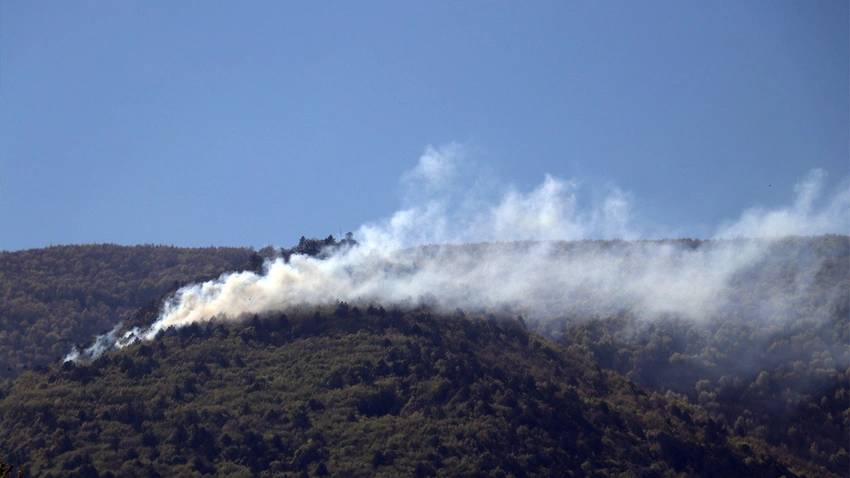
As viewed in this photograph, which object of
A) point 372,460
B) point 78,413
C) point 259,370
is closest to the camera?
point 372,460

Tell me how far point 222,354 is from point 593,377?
47.8 metres

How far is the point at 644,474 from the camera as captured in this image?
14188 centimetres

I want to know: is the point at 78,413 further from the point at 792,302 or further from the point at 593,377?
the point at 792,302

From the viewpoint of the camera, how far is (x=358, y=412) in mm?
152125

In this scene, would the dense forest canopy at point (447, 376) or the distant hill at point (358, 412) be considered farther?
the dense forest canopy at point (447, 376)

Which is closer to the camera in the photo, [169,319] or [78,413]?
[78,413]

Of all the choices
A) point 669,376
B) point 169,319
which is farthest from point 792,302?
point 169,319

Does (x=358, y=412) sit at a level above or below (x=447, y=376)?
below

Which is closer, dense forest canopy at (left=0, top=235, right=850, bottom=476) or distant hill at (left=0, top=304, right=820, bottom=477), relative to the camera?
distant hill at (left=0, top=304, right=820, bottom=477)

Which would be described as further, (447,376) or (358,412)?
(447,376)

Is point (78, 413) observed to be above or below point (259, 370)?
below

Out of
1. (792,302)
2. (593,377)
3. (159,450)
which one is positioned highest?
(792,302)

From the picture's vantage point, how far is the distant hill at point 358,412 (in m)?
142

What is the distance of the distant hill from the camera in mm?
141750
